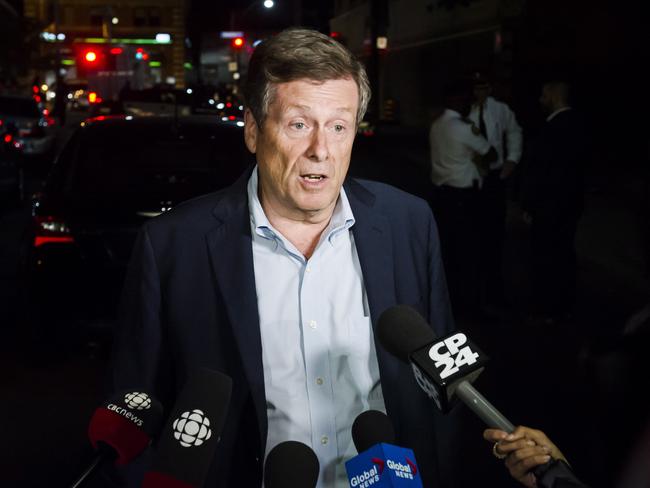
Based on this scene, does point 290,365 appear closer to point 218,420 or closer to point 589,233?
point 218,420

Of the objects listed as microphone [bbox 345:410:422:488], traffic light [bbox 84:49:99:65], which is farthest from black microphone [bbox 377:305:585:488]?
traffic light [bbox 84:49:99:65]

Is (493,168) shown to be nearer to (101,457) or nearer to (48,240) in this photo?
(48,240)

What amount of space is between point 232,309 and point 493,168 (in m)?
6.11

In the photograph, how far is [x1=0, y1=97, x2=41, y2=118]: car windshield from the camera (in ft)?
73.6

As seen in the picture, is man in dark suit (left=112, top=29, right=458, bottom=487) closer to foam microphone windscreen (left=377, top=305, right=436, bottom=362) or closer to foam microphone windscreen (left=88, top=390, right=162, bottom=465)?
foam microphone windscreen (left=377, top=305, right=436, bottom=362)

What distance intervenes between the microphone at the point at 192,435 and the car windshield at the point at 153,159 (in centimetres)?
488

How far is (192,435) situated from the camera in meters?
1.79

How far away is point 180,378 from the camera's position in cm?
254

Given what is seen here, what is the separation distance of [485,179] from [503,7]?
24.1 meters

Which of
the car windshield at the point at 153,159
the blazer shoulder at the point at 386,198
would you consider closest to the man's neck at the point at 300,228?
the blazer shoulder at the point at 386,198

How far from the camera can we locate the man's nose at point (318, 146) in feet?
8.27

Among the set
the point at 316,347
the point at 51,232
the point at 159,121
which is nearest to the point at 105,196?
the point at 51,232

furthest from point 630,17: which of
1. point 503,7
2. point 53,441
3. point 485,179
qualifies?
point 53,441

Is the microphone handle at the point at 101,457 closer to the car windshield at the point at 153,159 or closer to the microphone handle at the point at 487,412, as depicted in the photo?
the microphone handle at the point at 487,412
